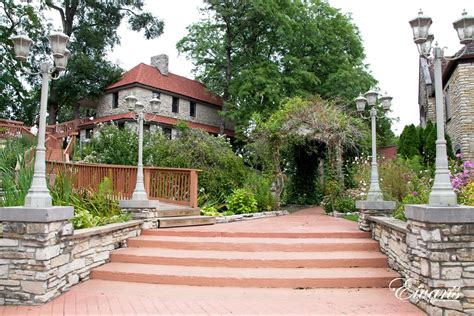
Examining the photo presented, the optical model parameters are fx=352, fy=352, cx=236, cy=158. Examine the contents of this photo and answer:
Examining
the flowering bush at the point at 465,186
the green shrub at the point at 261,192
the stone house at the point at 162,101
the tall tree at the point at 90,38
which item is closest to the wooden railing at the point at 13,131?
the stone house at the point at 162,101

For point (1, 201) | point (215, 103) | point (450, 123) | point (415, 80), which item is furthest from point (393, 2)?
point (415, 80)

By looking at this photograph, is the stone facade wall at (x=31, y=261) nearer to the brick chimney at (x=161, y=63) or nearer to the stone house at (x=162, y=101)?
the stone house at (x=162, y=101)

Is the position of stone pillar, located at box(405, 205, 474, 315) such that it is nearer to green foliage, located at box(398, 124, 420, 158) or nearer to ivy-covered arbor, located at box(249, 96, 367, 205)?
ivy-covered arbor, located at box(249, 96, 367, 205)

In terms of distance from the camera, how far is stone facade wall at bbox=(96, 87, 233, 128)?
2264 centimetres

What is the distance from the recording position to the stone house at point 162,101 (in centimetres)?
2244

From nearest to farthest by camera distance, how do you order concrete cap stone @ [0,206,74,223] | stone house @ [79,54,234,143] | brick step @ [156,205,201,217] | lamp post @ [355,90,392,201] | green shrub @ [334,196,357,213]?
concrete cap stone @ [0,206,74,223], lamp post @ [355,90,392,201], brick step @ [156,205,201,217], green shrub @ [334,196,357,213], stone house @ [79,54,234,143]

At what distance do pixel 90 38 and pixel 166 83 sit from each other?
5904 millimetres

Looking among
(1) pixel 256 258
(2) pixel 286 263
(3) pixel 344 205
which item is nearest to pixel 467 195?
(2) pixel 286 263

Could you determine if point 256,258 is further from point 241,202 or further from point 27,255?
point 241,202

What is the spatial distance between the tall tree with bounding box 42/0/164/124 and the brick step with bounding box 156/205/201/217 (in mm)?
17299

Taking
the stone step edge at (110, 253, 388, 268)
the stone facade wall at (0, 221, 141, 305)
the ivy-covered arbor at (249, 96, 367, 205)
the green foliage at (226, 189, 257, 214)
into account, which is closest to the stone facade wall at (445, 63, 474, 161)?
the ivy-covered arbor at (249, 96, 367, 205)

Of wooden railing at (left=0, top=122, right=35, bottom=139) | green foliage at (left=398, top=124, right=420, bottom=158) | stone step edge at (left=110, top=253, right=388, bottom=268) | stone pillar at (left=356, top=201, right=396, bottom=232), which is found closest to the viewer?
stone step edge at (left=110, top=253, right=388, bottom=268)

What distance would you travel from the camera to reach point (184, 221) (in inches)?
316

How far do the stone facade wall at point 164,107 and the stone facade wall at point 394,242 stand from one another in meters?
17.8
